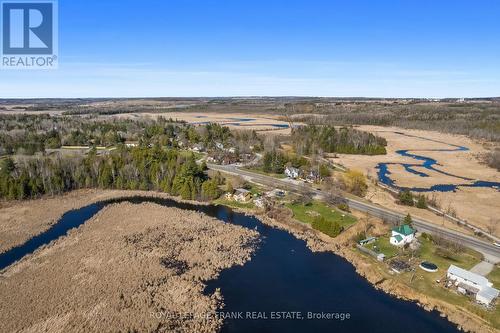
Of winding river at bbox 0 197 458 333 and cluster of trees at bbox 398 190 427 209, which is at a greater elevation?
cluster of trees at bbox 398 190 427 209

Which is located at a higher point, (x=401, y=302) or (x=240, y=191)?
(x=240, y=191)

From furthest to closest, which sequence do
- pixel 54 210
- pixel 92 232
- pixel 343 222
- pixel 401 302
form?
1. pixel 54 210
2. pixel 343 222
3. pixel 92 232
4. pixel 401 302

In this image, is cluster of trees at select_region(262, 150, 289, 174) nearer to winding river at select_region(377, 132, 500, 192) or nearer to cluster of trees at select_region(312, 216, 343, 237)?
winding river at select_region(377, 132, 500, 192)

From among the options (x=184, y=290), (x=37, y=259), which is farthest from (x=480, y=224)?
(x=37, y=259)

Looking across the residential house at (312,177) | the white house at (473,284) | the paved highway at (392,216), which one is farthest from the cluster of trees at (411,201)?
the white house at (473,284)

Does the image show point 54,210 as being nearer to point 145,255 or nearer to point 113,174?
point 113,174

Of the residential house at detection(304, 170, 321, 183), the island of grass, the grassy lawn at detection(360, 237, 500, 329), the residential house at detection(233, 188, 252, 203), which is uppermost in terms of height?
the residential house at detection(304, 170, 321, 183)

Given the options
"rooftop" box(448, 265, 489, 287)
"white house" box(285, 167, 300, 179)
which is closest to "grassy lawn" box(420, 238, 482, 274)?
"rooftop" box(448, 265, 489, 287)
